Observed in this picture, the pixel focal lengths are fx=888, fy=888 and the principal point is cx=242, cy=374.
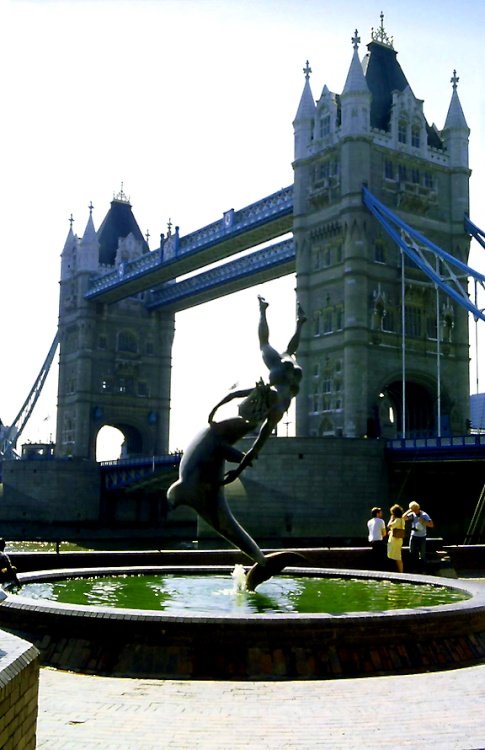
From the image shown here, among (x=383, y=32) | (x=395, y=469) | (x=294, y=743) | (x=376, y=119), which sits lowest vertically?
(x=294, y=743)

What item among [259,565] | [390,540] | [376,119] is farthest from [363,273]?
[259,565]

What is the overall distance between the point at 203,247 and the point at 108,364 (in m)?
21.6

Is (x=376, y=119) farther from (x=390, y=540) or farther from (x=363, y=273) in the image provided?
(x=390, y=540)

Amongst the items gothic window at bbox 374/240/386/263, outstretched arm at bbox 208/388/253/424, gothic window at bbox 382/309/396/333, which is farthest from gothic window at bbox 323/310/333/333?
outstretched arm at bbox 208/388/253/424

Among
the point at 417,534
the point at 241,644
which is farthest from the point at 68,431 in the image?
the point at 241,644

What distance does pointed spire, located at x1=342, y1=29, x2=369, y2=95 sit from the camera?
5300 centimetres

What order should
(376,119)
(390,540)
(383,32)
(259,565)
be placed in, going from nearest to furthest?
(259,565)
(390,540)
(376,119)
(383,32)

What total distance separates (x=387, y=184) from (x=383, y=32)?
15.2m

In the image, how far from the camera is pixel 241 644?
28.6 ft

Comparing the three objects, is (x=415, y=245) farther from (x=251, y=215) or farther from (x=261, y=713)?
(x=261, y=713)

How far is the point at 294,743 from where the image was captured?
6.45 metres

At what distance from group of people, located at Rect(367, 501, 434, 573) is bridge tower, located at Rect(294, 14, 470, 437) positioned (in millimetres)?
31004

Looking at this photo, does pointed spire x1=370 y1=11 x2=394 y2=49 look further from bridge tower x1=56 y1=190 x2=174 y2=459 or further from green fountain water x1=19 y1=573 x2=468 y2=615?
green fountain water x1=19 y1=573 x2=468 y2=615

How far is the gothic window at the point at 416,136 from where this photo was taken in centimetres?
5600
